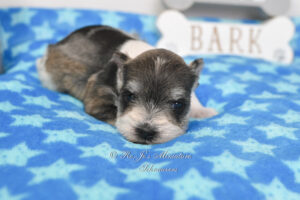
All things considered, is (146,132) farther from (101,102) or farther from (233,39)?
(233,39)

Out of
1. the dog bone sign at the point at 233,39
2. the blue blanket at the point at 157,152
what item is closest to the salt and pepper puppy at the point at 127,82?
the blue blanket at the point at 157,152

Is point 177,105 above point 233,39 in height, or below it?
above

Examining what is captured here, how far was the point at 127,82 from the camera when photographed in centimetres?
279

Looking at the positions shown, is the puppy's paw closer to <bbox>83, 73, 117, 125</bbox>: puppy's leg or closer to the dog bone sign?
<bbox>83, 73, 117, 125</bbox>: puppy's leg

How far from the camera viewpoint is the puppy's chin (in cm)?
252

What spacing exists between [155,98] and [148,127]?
0.90 ft

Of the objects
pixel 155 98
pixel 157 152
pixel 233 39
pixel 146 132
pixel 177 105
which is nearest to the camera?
pixel 157 152

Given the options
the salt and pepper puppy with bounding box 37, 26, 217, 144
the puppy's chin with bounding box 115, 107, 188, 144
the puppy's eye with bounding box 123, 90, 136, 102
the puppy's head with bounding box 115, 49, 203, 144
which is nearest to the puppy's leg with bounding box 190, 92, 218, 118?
the salt and pepper puppy with bounding box 37, 26, 217, 144

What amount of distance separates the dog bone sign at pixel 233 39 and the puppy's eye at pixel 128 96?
3.38 m

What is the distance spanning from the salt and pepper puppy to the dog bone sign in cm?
216

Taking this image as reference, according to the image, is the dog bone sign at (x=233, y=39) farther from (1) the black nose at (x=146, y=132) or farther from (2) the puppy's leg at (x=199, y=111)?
(1) the black nose at (x=146, y=132)

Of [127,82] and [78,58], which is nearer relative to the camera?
[127,82]

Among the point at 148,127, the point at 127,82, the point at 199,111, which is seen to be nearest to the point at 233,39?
the point at 199,111

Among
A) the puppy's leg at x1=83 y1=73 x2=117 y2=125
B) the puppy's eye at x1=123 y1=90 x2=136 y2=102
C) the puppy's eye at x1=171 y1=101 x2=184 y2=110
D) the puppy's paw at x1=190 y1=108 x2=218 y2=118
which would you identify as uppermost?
the puppy's eye at x1=123 y1=90 x2=136 y2=102
